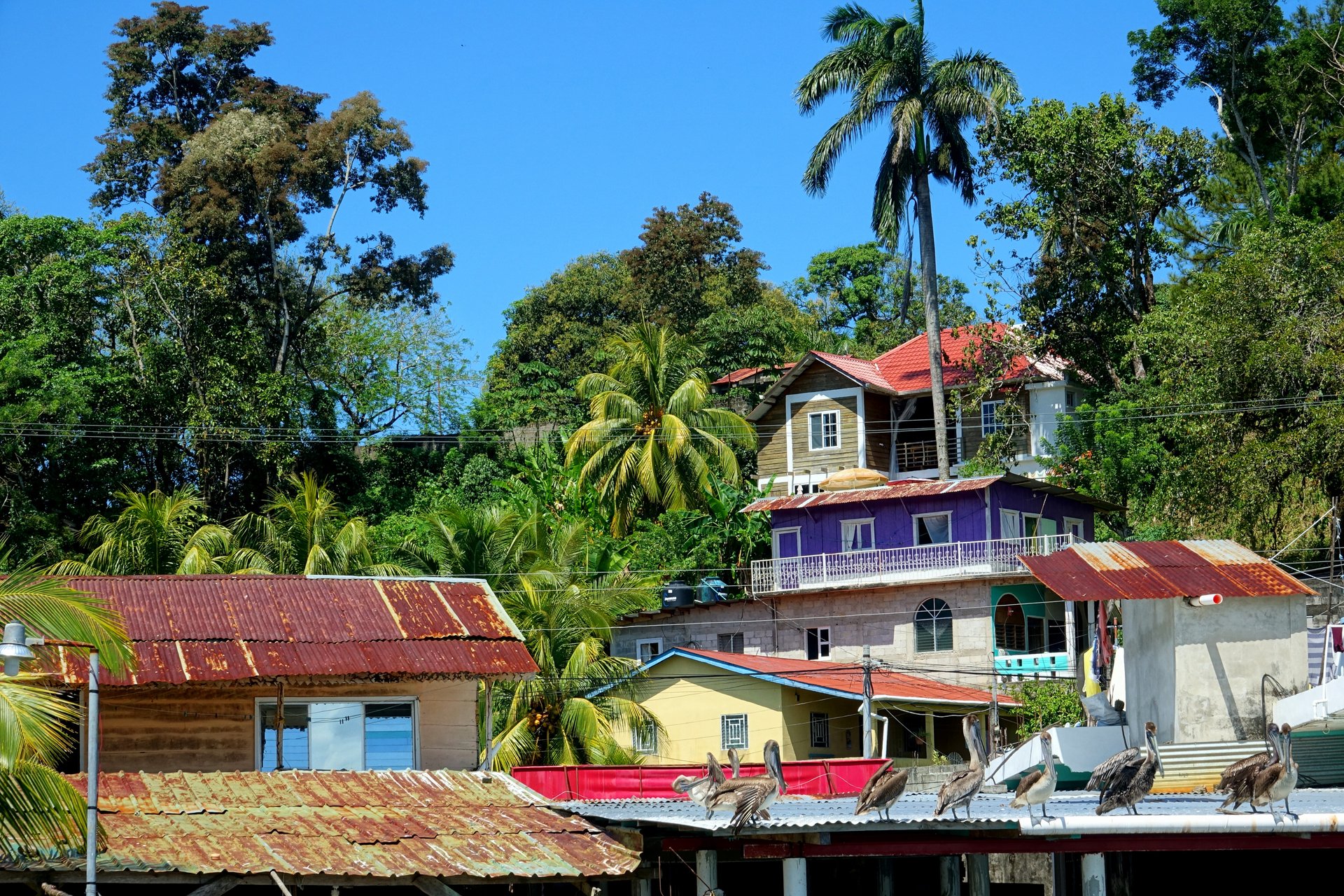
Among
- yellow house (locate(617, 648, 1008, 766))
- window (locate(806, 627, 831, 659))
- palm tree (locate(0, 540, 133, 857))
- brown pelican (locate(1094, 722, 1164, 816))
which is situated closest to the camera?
palm tree (locate(0, 540, 133, 857))

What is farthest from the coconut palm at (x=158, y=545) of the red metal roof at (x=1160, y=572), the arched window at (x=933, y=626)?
the red metal roof at (x=1160, y=572)

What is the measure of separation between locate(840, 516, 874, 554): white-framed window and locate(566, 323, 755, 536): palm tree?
4029 mm

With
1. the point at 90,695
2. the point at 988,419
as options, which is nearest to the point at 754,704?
the point at 988,419

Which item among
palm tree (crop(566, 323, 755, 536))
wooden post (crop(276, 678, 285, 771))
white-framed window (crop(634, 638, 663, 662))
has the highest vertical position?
palm tree (crop(566, 323, 755, 536))

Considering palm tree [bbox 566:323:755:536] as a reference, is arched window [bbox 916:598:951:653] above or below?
below

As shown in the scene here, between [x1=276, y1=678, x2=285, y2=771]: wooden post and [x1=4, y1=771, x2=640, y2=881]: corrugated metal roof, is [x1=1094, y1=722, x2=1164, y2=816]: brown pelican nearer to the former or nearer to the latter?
[x1=4, y1=771, x2=640, y2=881]: corrugated metal roof

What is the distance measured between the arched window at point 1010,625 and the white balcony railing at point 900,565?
3.40 ft

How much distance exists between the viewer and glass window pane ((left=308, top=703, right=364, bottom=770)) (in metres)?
20.8

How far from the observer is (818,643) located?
41.0 metres

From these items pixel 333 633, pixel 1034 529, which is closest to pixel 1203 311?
pixel 1034 529

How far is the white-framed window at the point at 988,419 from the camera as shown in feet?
163

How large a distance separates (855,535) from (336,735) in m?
23.1

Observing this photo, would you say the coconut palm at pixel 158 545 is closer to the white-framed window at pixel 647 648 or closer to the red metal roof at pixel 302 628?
the white-framed window at pixel 647 648

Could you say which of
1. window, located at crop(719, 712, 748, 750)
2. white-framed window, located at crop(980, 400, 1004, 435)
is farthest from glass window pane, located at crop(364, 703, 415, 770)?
white-framed window, located at crop(980, 400, 1004, 435)
